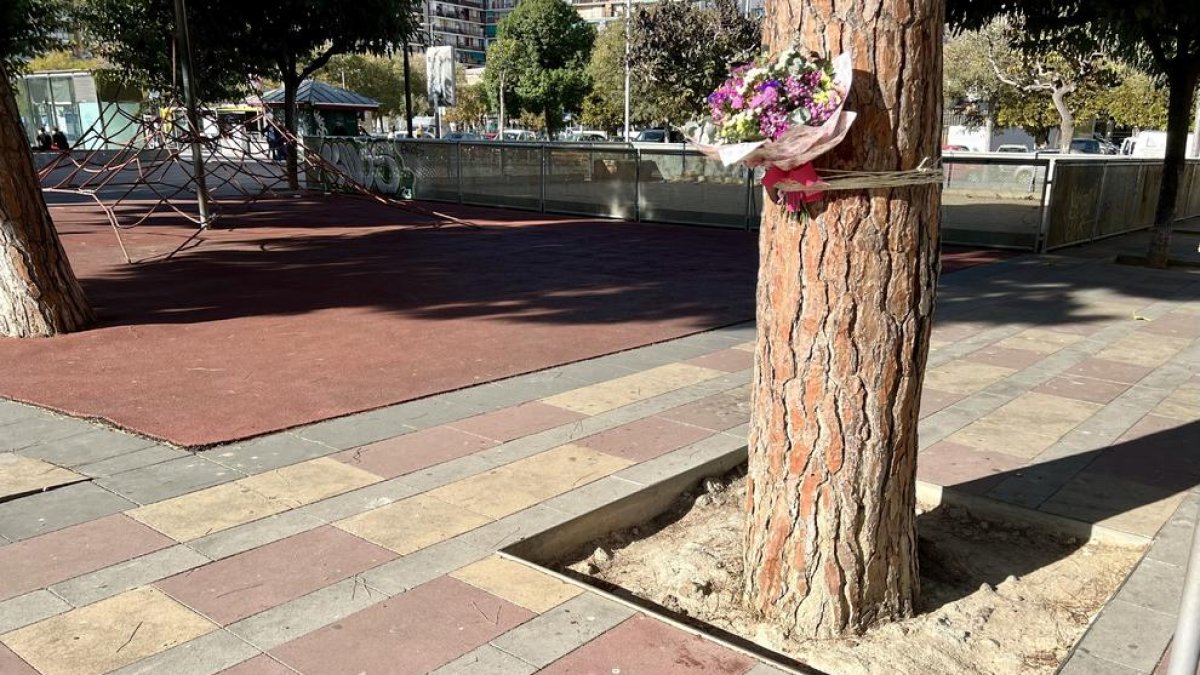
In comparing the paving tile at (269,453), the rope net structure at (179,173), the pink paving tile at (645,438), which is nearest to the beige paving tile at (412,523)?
the paving tile at (269,453)

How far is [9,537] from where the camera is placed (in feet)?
12.9

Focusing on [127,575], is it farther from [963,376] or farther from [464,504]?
[963,376]

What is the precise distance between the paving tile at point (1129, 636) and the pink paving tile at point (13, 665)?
3508mm

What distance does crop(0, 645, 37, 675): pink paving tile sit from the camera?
2920mm

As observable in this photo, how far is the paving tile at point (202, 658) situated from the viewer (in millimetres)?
2926

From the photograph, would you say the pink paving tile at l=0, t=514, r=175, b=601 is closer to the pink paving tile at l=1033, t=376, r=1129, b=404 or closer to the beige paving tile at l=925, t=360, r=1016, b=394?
the beige paving tile at l=925, t=360, r=1016, b=394

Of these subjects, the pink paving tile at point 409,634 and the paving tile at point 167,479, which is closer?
the pink paving tile at point 409,634

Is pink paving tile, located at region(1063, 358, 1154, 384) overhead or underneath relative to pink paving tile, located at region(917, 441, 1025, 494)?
overhead

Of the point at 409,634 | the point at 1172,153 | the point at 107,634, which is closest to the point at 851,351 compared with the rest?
the point at 409,634

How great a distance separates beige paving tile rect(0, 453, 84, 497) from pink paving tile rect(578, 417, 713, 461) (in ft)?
9.04

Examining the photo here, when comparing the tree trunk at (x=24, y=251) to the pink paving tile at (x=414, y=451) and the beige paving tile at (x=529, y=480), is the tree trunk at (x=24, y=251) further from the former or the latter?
the beige paving tile at (x=529, y=480)

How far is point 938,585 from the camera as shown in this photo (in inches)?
148

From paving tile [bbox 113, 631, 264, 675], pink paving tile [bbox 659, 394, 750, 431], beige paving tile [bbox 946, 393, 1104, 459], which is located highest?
paving tile [bbox 113, 631, 264, 675]

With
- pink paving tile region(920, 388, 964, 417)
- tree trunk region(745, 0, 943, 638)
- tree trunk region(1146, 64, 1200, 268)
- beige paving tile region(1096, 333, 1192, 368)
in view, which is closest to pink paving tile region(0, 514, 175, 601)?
tree trunk region(745, 0, 943, 638)
